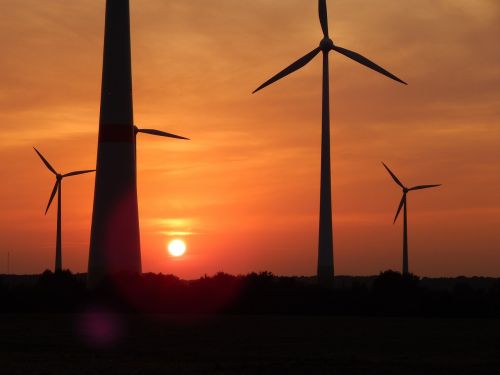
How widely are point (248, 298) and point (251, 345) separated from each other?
30262 mm

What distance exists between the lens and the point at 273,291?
8662 centimetres

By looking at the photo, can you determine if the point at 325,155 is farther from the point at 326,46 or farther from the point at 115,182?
the point at 115,182

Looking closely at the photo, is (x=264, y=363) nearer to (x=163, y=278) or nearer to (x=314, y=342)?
(x=314, y=342)

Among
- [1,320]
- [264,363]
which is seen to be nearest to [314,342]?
[264,363]

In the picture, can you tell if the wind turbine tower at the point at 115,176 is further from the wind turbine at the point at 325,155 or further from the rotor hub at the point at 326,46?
the rotor hub at the point at 326,46

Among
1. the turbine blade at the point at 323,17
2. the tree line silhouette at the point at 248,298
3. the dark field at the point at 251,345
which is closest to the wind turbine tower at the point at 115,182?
the tree line silhouette at the point at 248,298

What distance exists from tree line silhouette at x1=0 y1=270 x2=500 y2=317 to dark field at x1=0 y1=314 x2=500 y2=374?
18.5 feet

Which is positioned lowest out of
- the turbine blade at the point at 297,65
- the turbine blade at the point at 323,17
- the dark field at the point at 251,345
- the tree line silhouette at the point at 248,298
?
the dark field at the point at 251,345

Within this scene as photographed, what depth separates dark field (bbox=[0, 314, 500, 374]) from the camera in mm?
42688

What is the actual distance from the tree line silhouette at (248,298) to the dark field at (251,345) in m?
5.65

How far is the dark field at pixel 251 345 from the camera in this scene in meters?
42.7

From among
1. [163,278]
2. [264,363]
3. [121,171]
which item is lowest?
[264,363]

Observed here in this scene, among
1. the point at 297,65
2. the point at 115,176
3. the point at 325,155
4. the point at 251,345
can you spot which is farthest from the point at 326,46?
the point at 251,345

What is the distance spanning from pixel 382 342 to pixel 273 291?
31479 millimetres
